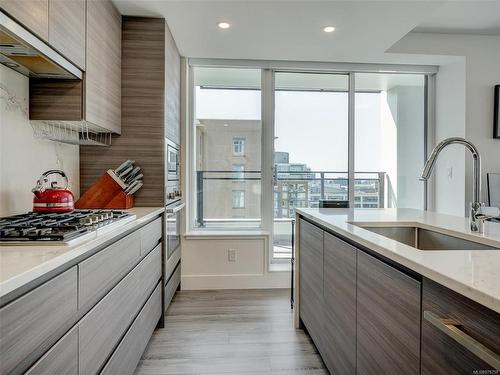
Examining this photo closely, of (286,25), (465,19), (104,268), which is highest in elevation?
(465,19)

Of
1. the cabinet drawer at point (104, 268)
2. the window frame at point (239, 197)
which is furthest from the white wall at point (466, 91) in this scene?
the cabinet drawer at point (104, 268)

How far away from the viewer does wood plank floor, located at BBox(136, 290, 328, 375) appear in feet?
6.55

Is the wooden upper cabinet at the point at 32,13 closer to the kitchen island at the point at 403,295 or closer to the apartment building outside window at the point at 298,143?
the kitchen island at the point at 403,295

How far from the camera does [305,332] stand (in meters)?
2.44

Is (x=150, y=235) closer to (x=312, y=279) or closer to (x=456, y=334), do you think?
(x=312, y=279)

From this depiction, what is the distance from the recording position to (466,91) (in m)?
3.46

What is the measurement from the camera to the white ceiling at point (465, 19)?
2.83m

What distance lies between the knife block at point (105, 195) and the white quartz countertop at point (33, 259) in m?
1.10

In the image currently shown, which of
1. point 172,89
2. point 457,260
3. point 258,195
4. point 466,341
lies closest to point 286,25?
point 172,89

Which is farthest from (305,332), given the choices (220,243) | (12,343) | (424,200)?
(424,200)

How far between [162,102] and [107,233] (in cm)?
152

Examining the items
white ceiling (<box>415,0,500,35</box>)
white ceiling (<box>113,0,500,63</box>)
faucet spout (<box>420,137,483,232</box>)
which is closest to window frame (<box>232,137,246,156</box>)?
white ceiling (<box>113,0,500,63</box>)

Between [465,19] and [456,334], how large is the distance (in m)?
3.45

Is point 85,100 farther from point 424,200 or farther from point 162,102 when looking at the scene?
point 424,200
